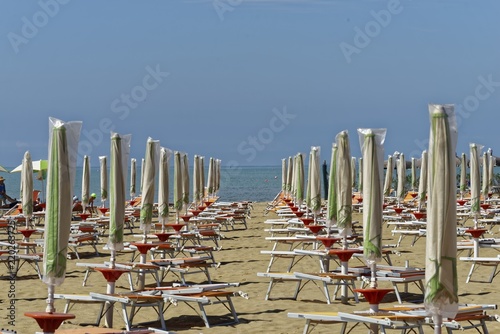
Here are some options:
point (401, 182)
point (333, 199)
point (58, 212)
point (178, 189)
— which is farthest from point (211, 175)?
point (58, 212)

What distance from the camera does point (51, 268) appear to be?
22.3ft

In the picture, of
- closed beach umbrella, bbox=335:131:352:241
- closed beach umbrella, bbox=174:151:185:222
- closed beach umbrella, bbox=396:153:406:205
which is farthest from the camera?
closed beach umbrella, bbox=396:153:406:205

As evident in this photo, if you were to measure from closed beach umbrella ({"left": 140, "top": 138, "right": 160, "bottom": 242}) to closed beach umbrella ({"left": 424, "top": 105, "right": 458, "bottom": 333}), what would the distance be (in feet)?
20.5

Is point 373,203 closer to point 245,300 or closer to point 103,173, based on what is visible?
point 245,300

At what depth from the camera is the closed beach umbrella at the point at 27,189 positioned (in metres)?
15.1

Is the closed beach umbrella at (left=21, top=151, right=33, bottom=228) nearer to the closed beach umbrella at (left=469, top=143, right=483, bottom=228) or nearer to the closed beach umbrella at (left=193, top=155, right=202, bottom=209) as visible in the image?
the closed beach umbrella at (left=193, top=155, right=202, bottom=209)

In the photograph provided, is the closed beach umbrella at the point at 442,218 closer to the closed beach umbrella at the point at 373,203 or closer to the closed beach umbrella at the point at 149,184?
the closed beach umbrella at the point at 373,203

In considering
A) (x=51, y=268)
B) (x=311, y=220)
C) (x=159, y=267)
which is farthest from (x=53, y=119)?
(x=311, y=220)

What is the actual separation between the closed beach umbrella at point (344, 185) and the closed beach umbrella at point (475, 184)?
3003mm

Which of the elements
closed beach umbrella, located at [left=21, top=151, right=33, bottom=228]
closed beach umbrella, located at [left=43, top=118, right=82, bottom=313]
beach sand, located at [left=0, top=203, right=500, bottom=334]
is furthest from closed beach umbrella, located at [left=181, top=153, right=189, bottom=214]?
closed beach umbrella, located at [left=43, top=118, right=82, bottom=313]

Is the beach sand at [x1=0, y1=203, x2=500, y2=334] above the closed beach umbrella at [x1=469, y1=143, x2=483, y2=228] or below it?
below

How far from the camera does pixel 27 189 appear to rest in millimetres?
15297

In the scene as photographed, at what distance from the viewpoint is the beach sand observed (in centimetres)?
874

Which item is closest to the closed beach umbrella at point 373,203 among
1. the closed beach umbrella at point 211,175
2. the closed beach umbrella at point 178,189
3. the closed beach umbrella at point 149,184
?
the closed beach umbrella at point 149,184
